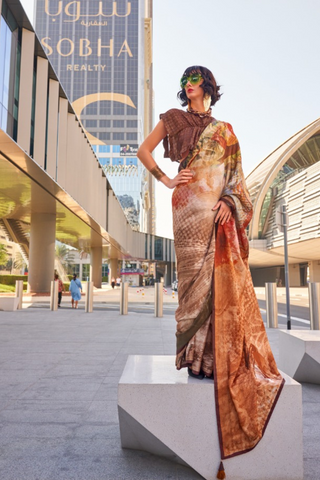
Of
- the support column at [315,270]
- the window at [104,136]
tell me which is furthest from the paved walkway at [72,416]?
the window at [104,136]

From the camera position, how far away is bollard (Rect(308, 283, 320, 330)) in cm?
847

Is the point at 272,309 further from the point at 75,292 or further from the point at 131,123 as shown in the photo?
the point at 131,123

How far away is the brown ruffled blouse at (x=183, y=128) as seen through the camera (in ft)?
8.52

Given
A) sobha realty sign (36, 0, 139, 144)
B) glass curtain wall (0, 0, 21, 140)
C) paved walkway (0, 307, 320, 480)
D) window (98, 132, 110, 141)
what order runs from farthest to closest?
sobha realty sign (36, 0, 139, 144)
window (98, 132, 110, 141)
glass curtain wall (0, 0, 21, 140)
paved walkway (0, 307, 320, 480)

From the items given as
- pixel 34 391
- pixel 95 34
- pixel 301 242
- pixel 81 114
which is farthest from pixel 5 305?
pixel 95 34

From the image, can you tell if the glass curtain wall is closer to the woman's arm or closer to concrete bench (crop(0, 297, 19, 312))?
concrete bench (crop(0, 297, 19, 312))

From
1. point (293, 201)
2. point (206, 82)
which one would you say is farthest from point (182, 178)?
point (293, 201)

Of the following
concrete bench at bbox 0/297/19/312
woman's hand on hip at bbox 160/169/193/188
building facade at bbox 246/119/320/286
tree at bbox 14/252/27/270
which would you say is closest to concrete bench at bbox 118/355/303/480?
woman's hand on hip at bbox 160/169/193/188

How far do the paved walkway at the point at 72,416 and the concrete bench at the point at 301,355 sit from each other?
174mm

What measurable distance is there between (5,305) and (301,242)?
3053 cm

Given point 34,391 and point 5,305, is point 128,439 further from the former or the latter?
point 5,305

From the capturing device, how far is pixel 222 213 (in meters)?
2.41

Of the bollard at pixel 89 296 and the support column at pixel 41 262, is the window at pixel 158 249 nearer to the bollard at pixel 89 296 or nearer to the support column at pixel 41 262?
the support column at pixel 41 262

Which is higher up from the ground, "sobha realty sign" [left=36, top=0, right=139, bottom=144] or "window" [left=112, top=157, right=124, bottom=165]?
"sobha realty sign" [left=36, top=0, right=139, bottom=144]
